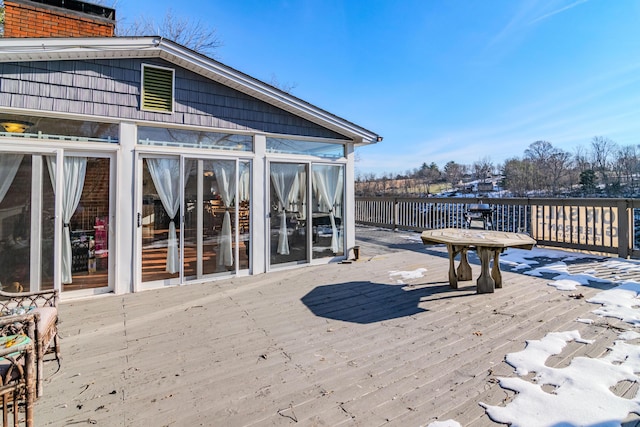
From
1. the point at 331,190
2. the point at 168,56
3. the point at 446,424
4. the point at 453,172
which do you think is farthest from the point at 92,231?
the point at 453,172

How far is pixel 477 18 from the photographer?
25.8ft

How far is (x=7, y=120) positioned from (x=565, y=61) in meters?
13.6

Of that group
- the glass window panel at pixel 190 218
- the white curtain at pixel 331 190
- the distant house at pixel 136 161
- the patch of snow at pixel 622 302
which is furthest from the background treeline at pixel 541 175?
the patch of snow at pixel 622 302

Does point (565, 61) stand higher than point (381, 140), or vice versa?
point (565, 61)

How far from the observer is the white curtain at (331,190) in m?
5.36

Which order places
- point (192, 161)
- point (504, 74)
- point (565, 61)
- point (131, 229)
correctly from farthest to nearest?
point (504, 74)
point (565, 61)
point (192, 161)
point (131, 229)

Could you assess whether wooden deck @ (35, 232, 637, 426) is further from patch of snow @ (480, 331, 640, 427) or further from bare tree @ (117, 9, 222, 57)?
bare tree @ (117, 9, 222, 57)

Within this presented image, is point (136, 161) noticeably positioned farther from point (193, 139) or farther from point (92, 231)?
point (92, 231)

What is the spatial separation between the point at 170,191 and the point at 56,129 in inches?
55.0

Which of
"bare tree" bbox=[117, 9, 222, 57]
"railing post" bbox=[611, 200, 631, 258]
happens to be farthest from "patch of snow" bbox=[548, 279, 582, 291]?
"bare tree" bbox=[117, 9, 222, 57]

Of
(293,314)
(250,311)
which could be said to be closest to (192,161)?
(250,311)

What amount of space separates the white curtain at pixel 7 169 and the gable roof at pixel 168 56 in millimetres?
1033

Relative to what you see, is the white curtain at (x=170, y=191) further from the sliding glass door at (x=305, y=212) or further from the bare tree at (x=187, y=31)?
the bare tree at (x=187, y=31)

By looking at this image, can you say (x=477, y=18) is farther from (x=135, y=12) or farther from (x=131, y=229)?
(x=135, y=12)
